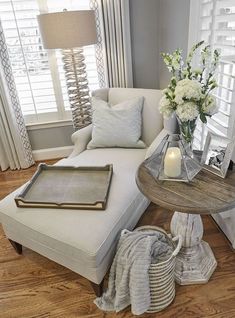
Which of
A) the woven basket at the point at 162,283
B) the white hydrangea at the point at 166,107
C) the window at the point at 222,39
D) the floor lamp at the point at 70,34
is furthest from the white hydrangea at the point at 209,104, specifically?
the floor lamp at the point at 70,34

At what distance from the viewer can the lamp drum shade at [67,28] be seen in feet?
6.06

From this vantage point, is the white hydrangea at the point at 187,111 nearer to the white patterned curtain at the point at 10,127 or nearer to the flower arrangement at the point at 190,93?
the flower arrangement at the point at 190,93

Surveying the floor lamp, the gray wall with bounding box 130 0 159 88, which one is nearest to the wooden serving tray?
the floor lamp

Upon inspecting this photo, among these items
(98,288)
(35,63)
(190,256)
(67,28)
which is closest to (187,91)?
(190,256)

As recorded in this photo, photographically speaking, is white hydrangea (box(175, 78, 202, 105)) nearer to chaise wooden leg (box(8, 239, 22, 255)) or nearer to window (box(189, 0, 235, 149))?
window (box(189, 0, 235, 149))

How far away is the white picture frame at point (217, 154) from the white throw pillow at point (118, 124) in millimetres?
704

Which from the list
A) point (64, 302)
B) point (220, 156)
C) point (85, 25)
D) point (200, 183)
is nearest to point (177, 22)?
point (85, 25)

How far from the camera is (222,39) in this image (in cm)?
150

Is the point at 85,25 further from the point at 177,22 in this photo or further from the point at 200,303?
the point at 200,303

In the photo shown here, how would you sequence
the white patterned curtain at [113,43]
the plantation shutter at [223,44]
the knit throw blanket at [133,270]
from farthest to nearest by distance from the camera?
the white patterned curtain at [113,43] → the plantation shutter at [223,44] → the knit throw blanket at [133,270]

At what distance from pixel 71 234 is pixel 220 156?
855mm

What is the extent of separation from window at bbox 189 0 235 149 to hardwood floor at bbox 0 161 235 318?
0.78 metres

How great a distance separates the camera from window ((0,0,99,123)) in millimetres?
2262

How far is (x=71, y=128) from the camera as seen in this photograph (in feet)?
9.26
